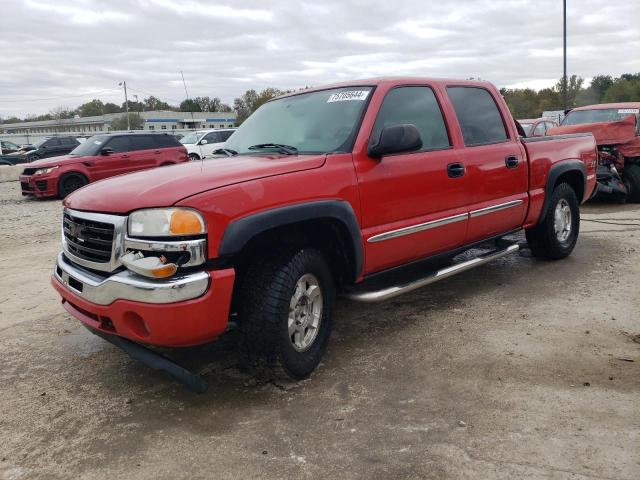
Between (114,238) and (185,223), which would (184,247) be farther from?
(114,238)

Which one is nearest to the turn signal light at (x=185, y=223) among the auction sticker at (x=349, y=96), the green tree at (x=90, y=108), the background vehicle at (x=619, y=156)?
the auction sticker at (x=349, y=96)

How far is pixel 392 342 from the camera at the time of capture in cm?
402

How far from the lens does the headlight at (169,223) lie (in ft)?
9.16

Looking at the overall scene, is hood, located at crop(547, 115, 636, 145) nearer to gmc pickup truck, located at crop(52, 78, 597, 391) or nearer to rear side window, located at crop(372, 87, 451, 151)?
gmc pickup truck, located at crop(52, 78, 597, 391)

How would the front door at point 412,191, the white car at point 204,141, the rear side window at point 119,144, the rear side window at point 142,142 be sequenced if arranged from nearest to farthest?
the front door at point 412,191 < the rear side window at point 119,144 < the rear side window at point 142,142 < the white car at point 204,141

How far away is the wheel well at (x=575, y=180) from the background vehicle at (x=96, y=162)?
9.85 metres

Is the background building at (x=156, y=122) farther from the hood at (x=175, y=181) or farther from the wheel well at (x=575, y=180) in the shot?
the hood at (x=175, y=181)

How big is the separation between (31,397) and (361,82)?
3.09 metres

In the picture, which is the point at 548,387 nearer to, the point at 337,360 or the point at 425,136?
the point at 337,360

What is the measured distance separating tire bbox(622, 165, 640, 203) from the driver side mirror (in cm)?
783

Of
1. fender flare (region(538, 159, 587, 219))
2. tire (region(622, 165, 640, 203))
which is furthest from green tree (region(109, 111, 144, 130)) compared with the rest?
fender flare (region(538, 159, 587, 219))

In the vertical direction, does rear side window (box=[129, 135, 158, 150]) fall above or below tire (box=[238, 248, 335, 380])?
above

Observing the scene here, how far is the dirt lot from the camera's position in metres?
2.60

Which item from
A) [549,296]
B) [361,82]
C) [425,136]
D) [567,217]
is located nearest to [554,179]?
[567,217]
